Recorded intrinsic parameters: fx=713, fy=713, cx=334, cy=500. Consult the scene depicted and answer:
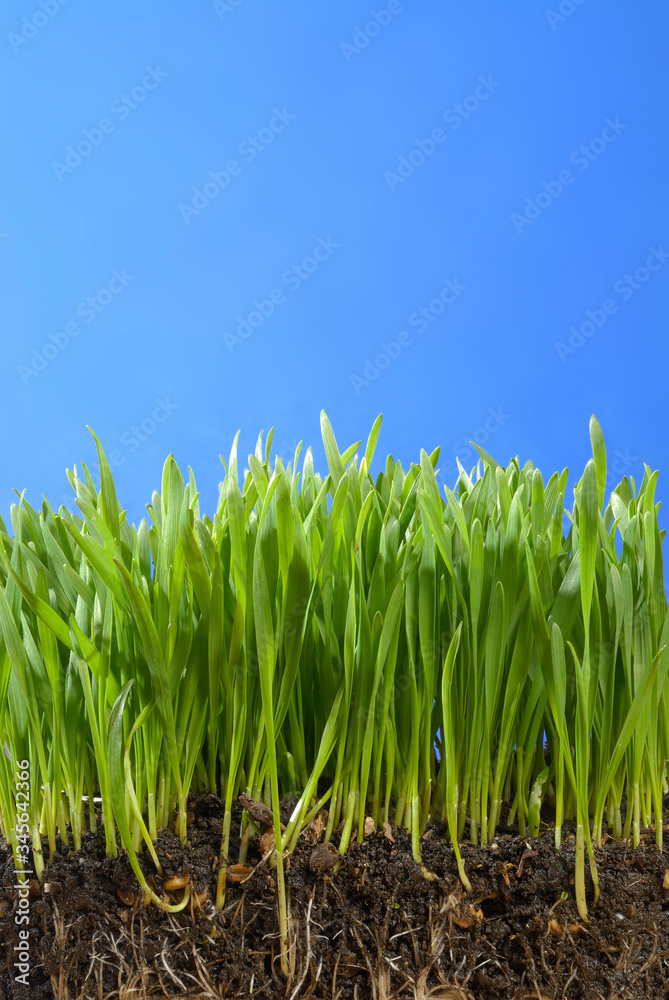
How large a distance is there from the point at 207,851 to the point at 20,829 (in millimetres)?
285

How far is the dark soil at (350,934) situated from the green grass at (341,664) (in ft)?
0.12

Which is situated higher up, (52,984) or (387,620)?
(387,620)

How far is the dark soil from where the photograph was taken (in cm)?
89

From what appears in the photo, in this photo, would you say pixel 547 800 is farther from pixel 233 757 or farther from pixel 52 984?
pixel 52 984

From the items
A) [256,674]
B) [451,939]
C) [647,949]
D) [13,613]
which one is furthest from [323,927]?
[13,613]

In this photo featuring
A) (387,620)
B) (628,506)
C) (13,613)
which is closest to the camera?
(387,620)

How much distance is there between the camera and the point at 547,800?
1.07 meters

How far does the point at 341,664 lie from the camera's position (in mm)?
971

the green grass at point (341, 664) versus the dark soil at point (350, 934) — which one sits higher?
the green grass at point (341, 664)

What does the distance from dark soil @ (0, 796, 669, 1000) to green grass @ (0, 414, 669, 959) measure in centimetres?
4

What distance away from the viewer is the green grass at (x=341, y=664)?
900 mm

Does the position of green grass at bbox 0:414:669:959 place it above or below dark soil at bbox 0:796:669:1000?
above

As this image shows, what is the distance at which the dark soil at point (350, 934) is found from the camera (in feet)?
2.91

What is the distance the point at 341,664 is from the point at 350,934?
0.33 meters
